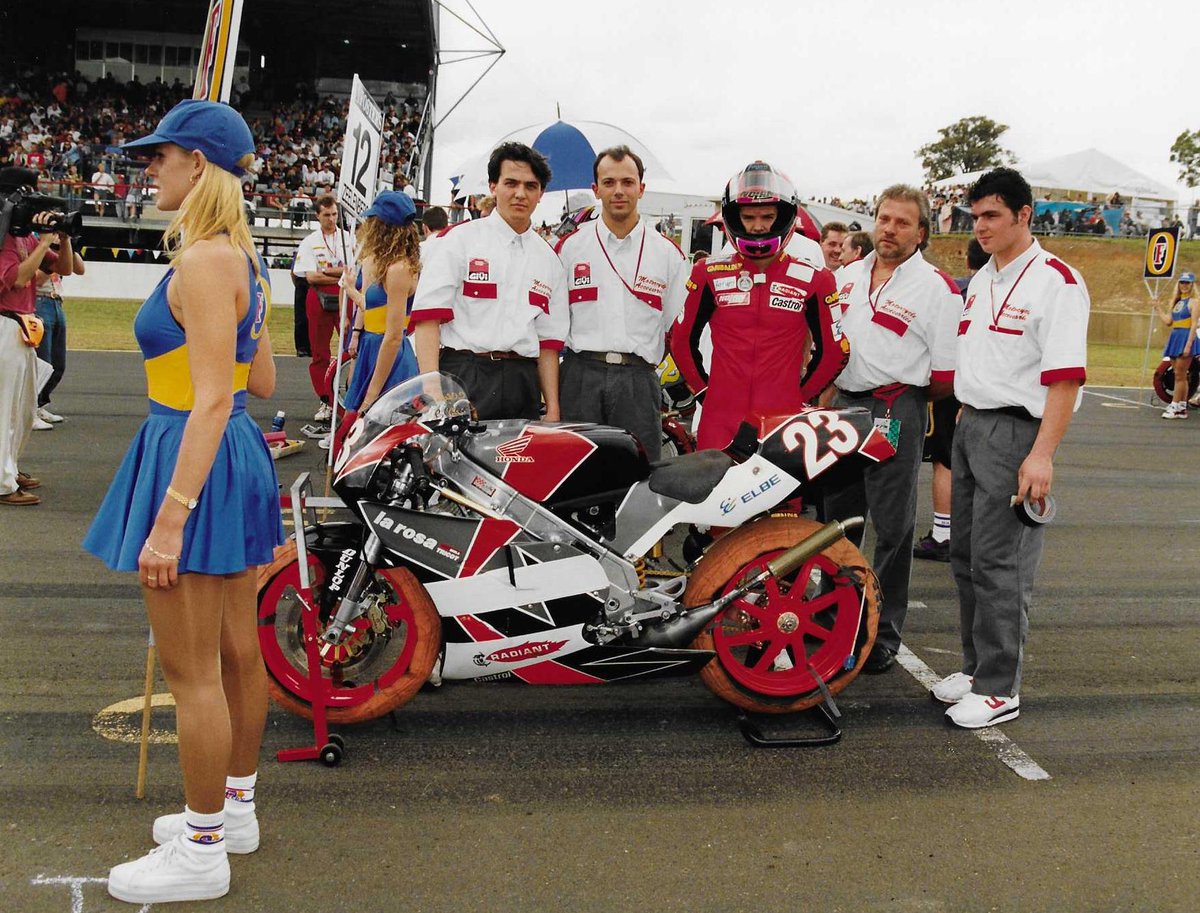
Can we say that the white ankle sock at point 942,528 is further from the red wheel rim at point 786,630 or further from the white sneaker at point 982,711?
the red wheel rim at point 786,630

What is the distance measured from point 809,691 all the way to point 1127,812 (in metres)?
1.08

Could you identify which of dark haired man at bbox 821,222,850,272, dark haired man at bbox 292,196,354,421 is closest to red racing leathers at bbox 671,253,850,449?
dark haired man at bbox 821,222,850,272

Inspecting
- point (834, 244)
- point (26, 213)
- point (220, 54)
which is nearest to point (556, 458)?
point (220, 54)

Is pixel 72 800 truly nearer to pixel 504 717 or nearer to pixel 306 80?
pixel 504 717

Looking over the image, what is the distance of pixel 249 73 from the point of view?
120 feet

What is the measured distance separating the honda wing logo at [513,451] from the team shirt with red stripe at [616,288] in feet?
4.66

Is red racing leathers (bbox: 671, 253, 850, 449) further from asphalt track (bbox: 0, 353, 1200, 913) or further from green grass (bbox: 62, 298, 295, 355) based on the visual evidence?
green grass (bbox: 62, 298, 295, 355)

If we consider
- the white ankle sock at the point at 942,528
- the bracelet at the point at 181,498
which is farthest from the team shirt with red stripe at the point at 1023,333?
the bracelet at the point at 181,498

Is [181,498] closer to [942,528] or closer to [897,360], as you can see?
[897,360]

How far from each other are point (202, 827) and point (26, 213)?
470 cm

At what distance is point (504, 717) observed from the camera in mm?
3900

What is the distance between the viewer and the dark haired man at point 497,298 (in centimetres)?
459

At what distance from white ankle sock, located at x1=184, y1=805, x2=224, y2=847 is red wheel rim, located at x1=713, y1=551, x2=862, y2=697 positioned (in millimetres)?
1805

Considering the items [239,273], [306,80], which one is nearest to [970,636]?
[239,273]
